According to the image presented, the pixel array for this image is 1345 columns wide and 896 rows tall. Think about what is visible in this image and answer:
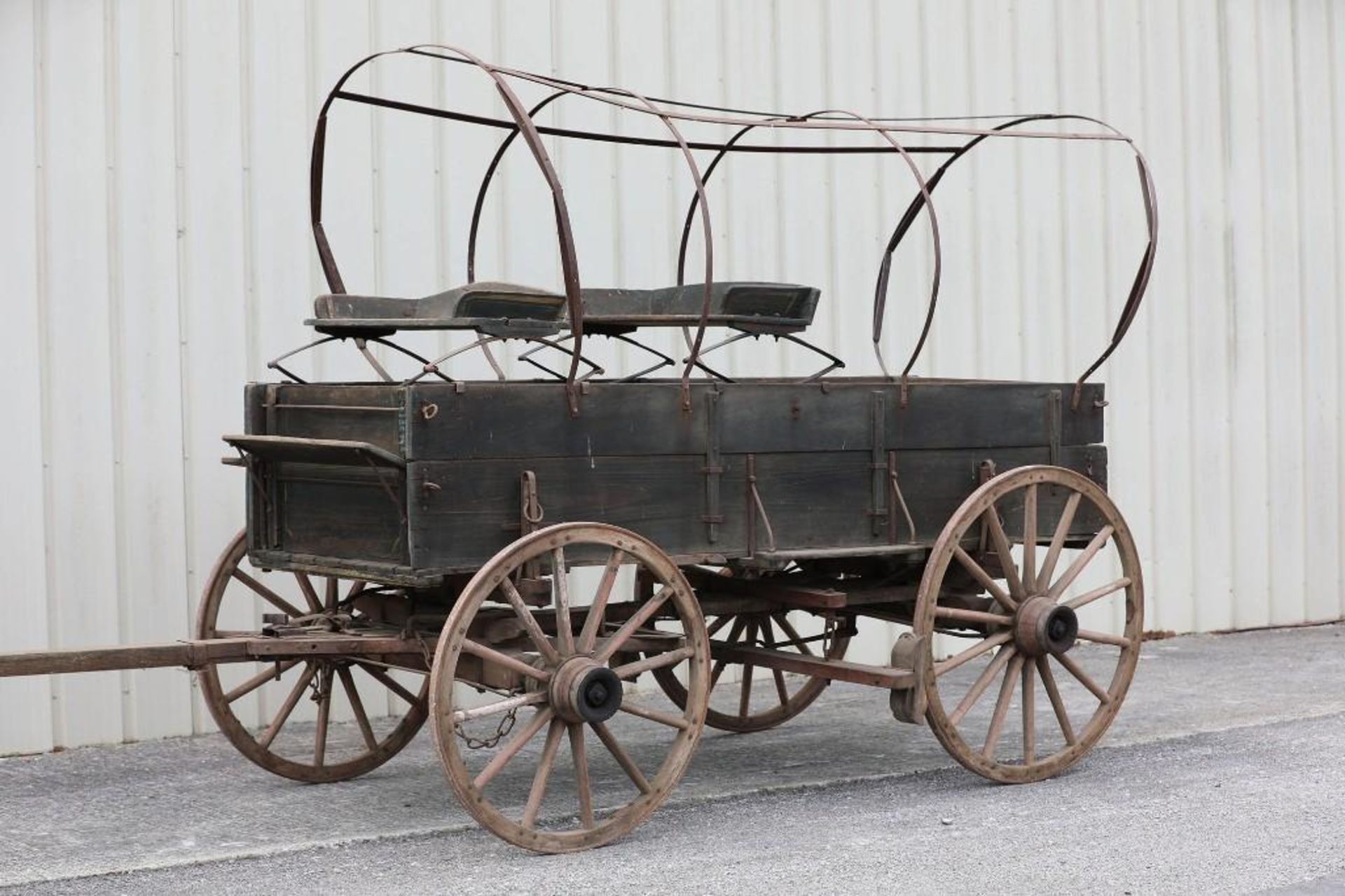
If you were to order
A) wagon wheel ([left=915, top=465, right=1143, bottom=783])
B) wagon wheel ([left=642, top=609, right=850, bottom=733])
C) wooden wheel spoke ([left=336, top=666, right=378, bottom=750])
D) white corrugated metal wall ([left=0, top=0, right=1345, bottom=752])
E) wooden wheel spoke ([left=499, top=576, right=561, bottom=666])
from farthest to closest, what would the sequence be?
white corrugated metal wall ([left=0, top=0, right=1345, bottom=752]) → wagon wheel ([left=642, top=609, right=850, bottom=733]) → wooden wheel spoke ([left=336, top=666, right=378, bottom=750]) → wagon wheel ([left=915, top=465, right=1143, bottom=783]) → wooden wheel spoke ([left=499, top=576, right=561, bottom=666])

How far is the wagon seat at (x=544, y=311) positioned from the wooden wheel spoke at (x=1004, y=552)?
0.92 metres

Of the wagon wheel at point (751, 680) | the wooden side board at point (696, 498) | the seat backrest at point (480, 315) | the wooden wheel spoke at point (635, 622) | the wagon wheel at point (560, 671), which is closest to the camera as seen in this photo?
the wagon wheel at point (560, 671)

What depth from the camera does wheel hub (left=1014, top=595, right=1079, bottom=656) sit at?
21.7 ft

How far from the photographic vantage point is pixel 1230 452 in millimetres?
10750

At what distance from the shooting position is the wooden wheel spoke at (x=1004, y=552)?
6.61 meters

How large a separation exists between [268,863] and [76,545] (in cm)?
231

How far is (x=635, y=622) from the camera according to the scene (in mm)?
5941

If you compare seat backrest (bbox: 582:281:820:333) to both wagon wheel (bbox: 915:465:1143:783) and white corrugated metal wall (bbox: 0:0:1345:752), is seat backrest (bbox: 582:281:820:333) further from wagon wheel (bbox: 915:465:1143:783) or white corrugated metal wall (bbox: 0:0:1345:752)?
white corrugated metal wall (bbox: 0:0:1345:752)

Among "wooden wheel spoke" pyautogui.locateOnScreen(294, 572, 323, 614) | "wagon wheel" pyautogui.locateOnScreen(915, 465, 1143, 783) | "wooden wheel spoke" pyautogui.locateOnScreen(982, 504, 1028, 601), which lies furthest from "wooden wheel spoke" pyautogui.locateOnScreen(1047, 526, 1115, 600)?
"wooden wheel spoke" pyautogui.locateOnScreen(294, 572, 323, 614)

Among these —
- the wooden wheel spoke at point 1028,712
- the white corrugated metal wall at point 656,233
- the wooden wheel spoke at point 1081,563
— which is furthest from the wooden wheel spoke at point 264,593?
the wooden wheel spoke at point 1081,563

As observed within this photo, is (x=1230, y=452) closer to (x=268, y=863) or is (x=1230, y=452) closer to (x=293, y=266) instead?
(x=293, y=266)

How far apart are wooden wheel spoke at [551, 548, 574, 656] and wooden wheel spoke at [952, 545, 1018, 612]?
58.4 inches

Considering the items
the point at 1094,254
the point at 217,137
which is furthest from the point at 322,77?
the point at 1094,254

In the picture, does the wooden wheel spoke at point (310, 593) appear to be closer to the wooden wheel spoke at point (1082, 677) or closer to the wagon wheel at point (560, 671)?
the wagon wheel at point (560, 671)
